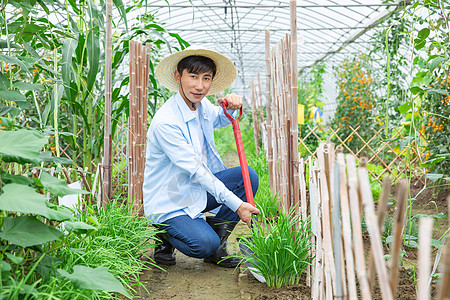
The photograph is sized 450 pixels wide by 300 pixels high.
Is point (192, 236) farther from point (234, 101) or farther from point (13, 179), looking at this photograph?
point (13, 179)

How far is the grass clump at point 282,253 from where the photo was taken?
1.78 meters

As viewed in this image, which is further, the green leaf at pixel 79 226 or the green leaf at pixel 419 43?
the green leaf at pixel 419 43

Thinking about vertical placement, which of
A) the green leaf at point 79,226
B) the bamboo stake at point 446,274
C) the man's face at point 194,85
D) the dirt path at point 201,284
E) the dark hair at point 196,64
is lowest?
the dirt path at point 201,284

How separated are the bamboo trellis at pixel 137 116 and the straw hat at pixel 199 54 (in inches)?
5.9

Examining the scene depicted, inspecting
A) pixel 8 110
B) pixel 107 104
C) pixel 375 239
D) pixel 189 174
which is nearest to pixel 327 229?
pixel 375 239

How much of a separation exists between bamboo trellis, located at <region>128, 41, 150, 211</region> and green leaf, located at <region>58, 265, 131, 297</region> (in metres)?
1.34

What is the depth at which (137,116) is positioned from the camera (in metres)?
2.62

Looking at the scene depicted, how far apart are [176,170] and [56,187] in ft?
3.44

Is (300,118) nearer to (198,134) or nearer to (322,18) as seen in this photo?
(198,134)

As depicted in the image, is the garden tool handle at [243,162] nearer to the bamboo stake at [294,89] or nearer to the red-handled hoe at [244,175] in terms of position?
the red-handled hoe at [244,175]

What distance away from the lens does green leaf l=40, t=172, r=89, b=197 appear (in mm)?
1223

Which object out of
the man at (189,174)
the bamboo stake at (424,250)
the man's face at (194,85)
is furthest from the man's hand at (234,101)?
the bamboo stake at (424,250)

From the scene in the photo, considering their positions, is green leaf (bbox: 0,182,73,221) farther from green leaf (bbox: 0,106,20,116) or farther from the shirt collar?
the shirt collar

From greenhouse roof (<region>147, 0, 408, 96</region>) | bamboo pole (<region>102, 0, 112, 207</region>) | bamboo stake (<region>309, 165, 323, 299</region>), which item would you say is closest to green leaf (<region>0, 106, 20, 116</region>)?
bamboo pole (<region>102, 0, 112, 207</region>)
